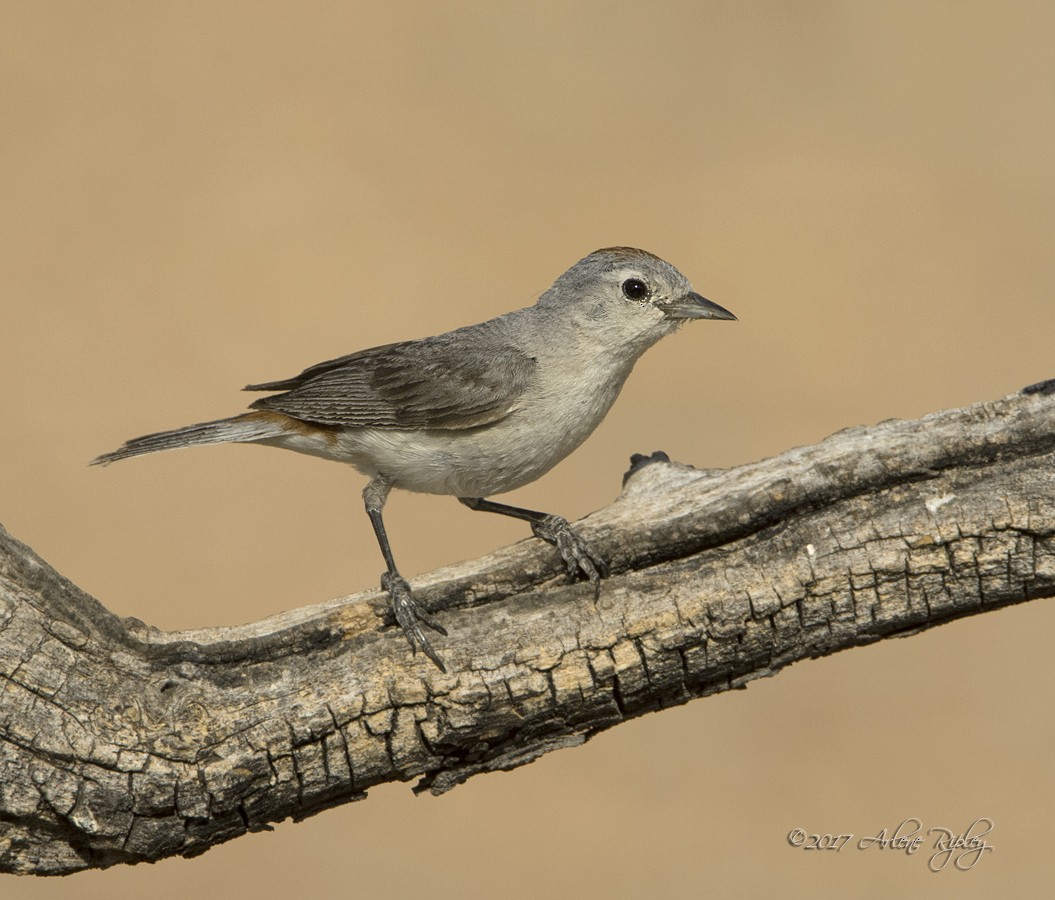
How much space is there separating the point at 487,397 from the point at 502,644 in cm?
145

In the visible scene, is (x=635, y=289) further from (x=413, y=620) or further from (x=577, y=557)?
(x=413, y=620)

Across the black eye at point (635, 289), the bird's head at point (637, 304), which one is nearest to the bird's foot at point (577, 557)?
the bird's head at point (637, 304)

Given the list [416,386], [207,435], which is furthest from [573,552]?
[207,435]

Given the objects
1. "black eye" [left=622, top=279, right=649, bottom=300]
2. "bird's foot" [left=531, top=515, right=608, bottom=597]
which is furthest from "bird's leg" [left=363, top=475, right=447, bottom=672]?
"black eye" [left=622, top=279, right=649, bottom=300]

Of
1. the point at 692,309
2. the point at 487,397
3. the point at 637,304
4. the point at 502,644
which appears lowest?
the point at 502,644

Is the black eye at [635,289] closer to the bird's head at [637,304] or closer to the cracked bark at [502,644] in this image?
the bird's head at [637,304]

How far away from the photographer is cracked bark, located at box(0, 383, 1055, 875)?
3.92 metres

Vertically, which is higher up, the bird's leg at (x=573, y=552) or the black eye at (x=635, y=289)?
the black eye at (x=635, y=289)

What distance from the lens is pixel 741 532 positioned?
4566mm

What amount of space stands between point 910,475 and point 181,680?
9.67 feet

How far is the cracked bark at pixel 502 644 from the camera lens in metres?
3.92

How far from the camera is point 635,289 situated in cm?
558

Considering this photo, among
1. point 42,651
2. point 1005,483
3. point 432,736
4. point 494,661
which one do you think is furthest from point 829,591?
point 42,651

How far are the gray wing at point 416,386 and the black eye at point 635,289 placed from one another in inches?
22.9
